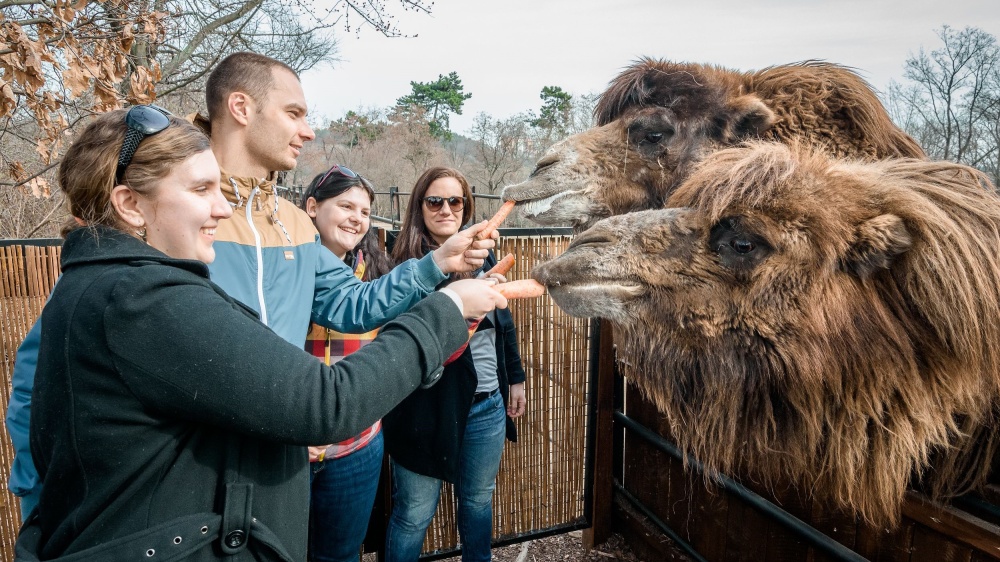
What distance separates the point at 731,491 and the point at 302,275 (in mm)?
2444

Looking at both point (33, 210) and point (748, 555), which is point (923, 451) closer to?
point (748, 555)

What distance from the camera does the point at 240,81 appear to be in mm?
2076

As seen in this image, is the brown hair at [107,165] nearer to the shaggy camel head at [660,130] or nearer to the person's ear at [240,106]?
the person's ear at [240,106]

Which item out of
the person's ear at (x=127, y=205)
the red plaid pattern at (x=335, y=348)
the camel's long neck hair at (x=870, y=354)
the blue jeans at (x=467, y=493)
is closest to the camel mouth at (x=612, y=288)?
the camel's long neck hair at (x=870, y=354)

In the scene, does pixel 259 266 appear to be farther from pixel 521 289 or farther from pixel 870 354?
pixel 870 354

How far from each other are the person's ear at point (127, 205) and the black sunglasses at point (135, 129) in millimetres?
24

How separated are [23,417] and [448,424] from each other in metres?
1.75

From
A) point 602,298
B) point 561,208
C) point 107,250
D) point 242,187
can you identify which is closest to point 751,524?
point 602,298

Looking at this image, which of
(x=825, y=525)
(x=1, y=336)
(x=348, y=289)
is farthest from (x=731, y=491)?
(x=1, y=336)

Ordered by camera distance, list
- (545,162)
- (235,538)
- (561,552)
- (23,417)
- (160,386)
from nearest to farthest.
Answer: (160,386), (235,538), (23,417), (545,162), (561,552)

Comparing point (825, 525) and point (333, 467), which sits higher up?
point (333, 467)

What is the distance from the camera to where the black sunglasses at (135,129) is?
4.30 feet

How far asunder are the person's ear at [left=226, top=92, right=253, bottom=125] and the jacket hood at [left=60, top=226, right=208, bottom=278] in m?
0.91

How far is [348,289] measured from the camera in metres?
2.39
